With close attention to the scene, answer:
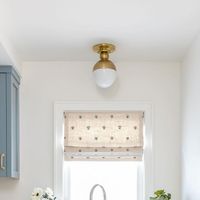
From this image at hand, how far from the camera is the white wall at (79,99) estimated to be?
10.9ft

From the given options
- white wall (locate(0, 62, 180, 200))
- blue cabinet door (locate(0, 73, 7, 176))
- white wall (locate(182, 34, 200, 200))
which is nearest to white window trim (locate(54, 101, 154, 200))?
white wall (locate(0, 62, 180, 200))

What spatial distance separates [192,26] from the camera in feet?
8.27

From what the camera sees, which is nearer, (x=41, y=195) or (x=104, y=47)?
(x=104, y=47)

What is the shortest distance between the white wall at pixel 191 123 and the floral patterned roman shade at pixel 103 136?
0.44m

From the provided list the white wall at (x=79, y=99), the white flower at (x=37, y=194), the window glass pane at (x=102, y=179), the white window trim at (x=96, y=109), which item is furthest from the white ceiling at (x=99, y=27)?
the white flower at (x=37, y=194)

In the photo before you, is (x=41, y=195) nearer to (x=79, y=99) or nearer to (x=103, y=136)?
(x=103, y=136)

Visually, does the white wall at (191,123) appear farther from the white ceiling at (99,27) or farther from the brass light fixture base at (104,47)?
the brass light fixture base at (104,47)

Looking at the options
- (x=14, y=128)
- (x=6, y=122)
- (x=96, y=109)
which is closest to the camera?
(x=6, y=122)

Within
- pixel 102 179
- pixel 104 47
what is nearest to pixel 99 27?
pixel 104 47

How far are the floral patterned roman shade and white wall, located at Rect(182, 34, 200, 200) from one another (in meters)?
0.44

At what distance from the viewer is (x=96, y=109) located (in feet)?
11.1

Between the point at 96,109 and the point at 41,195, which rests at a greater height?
the point at 96,109

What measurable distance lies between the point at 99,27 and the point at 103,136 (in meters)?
1.18

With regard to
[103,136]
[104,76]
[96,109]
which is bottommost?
[103,136]
